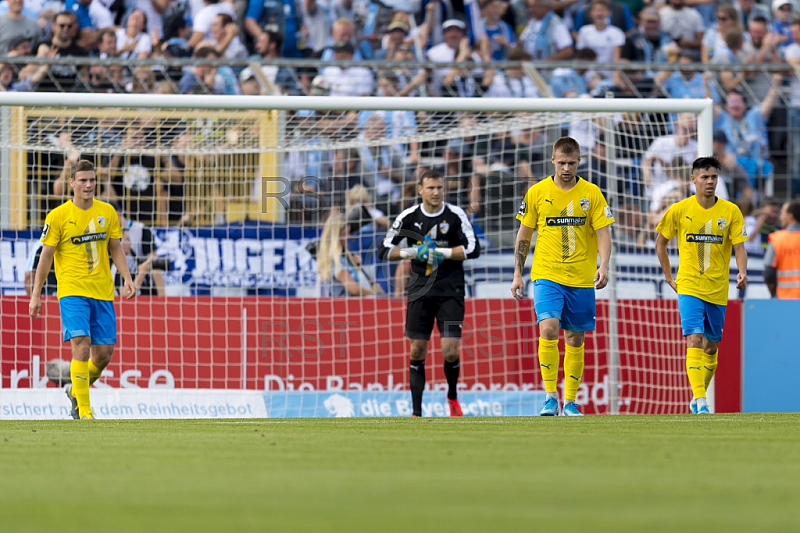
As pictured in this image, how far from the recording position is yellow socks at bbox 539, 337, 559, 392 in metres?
9.16

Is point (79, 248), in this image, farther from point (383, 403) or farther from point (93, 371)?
point (383, 403)

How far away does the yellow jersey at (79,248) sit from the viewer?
30.9 feet

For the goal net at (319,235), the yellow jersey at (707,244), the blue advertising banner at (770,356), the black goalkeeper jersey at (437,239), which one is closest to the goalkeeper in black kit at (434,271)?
the black goalkeeper jersey at (437,239)

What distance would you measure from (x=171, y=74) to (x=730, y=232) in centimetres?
741

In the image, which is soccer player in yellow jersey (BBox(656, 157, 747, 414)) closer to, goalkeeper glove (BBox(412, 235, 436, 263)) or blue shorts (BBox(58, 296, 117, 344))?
goalkeeper glove (BBox(412, 235, 436, 263))

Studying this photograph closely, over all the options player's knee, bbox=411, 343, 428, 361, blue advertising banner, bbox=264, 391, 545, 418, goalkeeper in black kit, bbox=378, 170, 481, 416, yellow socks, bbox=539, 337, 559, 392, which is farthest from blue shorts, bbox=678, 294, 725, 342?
blue advertising banner, bbox=264, 391, 545, 418

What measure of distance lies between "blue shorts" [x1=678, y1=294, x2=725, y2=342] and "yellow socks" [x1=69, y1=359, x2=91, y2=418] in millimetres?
4579

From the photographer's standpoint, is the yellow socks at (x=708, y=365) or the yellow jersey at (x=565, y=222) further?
the yellow socks at (x=708, y=365)

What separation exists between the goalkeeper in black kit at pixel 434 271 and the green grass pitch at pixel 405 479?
9.77ft

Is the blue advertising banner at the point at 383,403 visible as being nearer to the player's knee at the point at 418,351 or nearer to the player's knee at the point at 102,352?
the player's knee at the point at 418,351

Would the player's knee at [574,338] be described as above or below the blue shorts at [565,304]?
below

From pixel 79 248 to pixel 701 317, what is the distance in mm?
4758

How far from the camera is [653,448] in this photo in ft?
18.9

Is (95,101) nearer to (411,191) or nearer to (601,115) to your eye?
(411,191)
